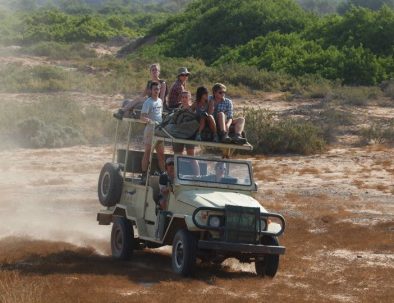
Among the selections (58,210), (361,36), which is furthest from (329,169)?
(361,36)

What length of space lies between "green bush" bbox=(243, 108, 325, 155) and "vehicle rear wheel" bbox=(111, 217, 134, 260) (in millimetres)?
13302

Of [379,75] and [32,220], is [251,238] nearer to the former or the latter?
[32,220]

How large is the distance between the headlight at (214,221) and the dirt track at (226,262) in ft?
2.45

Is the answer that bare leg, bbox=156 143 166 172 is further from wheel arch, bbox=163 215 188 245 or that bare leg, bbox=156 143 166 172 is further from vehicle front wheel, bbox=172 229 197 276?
vehicle front wheel, bbox=172 229 197 276

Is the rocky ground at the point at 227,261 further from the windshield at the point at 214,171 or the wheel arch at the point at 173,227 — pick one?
the windshield at the point at 214,171

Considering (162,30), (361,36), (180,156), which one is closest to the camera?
(180,156)

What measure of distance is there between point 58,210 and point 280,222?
8.43 meters

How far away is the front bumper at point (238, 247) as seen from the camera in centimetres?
1257

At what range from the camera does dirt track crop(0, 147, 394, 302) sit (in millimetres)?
11945

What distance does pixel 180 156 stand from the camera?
1385cm

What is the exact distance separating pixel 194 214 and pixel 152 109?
263 cm

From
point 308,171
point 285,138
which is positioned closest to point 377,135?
point 285,138

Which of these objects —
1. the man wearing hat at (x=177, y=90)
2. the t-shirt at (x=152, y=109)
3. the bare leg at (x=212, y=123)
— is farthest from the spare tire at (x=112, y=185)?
the bare leg at (x=212, y=123)

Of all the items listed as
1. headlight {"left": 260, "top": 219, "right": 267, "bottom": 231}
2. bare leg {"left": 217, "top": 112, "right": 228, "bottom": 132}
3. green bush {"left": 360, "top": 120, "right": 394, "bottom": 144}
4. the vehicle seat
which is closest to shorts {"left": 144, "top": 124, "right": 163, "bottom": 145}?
the vehicle seat
